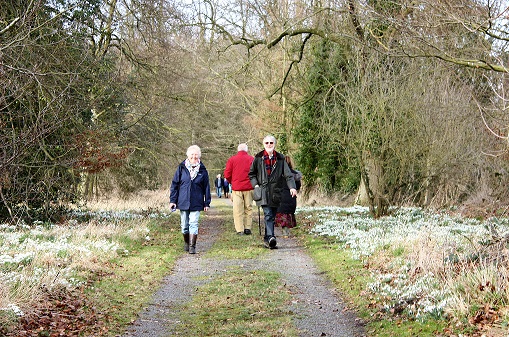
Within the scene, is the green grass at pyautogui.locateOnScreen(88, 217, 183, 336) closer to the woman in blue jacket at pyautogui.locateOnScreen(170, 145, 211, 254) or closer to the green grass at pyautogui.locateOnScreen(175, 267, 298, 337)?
the woman in blue jacket at pyautogui.locateOnScreen(170, 145, 211, 254)

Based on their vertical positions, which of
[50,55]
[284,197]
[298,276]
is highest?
[50,55]

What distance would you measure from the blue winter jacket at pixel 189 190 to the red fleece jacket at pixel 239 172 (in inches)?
125

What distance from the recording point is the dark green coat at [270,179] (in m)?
13.4

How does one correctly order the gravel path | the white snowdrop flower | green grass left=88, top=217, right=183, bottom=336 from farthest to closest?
green grass left=88, top=217, right=183, bottom=336, the gravel path, the white snowdrop flower

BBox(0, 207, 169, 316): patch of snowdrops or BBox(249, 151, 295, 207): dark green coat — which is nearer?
BBox(0, 207, 169, 316): patch of snowdrops

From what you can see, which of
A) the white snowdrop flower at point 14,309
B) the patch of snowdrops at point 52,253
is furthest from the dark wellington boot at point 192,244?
the white snowdrop flower at point 14,309

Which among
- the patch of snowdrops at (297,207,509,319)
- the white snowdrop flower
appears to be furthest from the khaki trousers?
the white snowdrop flower

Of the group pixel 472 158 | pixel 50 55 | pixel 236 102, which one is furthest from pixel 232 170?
pixel 236 102

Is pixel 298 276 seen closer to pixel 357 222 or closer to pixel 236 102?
pixel 357 222

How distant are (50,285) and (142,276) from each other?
→ 221 cm

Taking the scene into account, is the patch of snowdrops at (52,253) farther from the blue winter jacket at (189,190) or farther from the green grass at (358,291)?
the green grass at (358,291)

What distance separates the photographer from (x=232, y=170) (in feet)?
54.3

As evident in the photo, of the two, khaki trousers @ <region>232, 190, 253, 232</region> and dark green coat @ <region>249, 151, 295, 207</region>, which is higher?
dark green coat @ <region>249, 151, 295, 207</region>

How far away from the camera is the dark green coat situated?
1338cm
